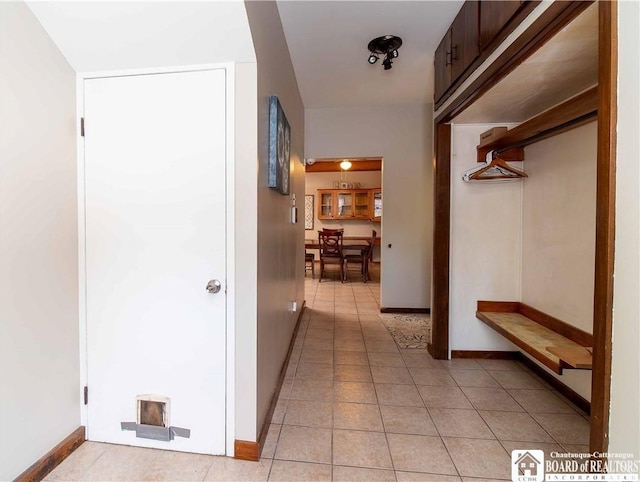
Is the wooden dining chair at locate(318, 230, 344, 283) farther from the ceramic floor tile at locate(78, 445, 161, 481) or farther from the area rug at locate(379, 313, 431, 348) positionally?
the ceramic floor tile at locate(78, 445, 161, 481)

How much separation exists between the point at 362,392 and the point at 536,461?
1.00 meters

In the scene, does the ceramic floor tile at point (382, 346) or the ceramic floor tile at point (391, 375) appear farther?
the ceramic floor tile at point (382, 346)

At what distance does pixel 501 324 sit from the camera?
2.22 m

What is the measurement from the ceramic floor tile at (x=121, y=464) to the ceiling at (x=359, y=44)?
9.24 ft

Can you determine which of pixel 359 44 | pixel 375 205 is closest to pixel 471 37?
pixel 359 44

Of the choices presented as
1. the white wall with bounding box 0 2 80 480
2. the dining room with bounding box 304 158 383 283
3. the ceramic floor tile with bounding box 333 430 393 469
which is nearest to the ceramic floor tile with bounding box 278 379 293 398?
the ceramic floor tile with bounding box 333 430 393 469

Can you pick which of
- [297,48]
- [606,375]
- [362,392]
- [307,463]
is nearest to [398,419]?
[362,392]

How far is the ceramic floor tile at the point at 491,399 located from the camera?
1.90 m

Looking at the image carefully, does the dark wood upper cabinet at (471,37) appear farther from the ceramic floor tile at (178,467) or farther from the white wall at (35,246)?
the ceramic floor tile at (178,467)

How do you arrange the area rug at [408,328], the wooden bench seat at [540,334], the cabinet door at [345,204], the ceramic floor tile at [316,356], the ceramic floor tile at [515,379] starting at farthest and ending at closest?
the cabinet door at [345,204]
the area rug at [408,328]
the ceramic floor tile at [316,356]
the ceramic floor tile at [515,379]
the wooden bench seat at [540,334]

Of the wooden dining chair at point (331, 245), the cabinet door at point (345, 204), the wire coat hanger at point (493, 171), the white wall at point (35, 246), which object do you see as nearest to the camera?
the white wall at point (35, 246)

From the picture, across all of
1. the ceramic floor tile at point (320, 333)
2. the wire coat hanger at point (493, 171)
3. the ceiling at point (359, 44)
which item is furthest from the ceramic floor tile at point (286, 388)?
the ceiling at point (359, 44)

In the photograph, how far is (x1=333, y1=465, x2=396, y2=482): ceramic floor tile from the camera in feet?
4.38

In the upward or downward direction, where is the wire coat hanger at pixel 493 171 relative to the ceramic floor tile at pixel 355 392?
upward
